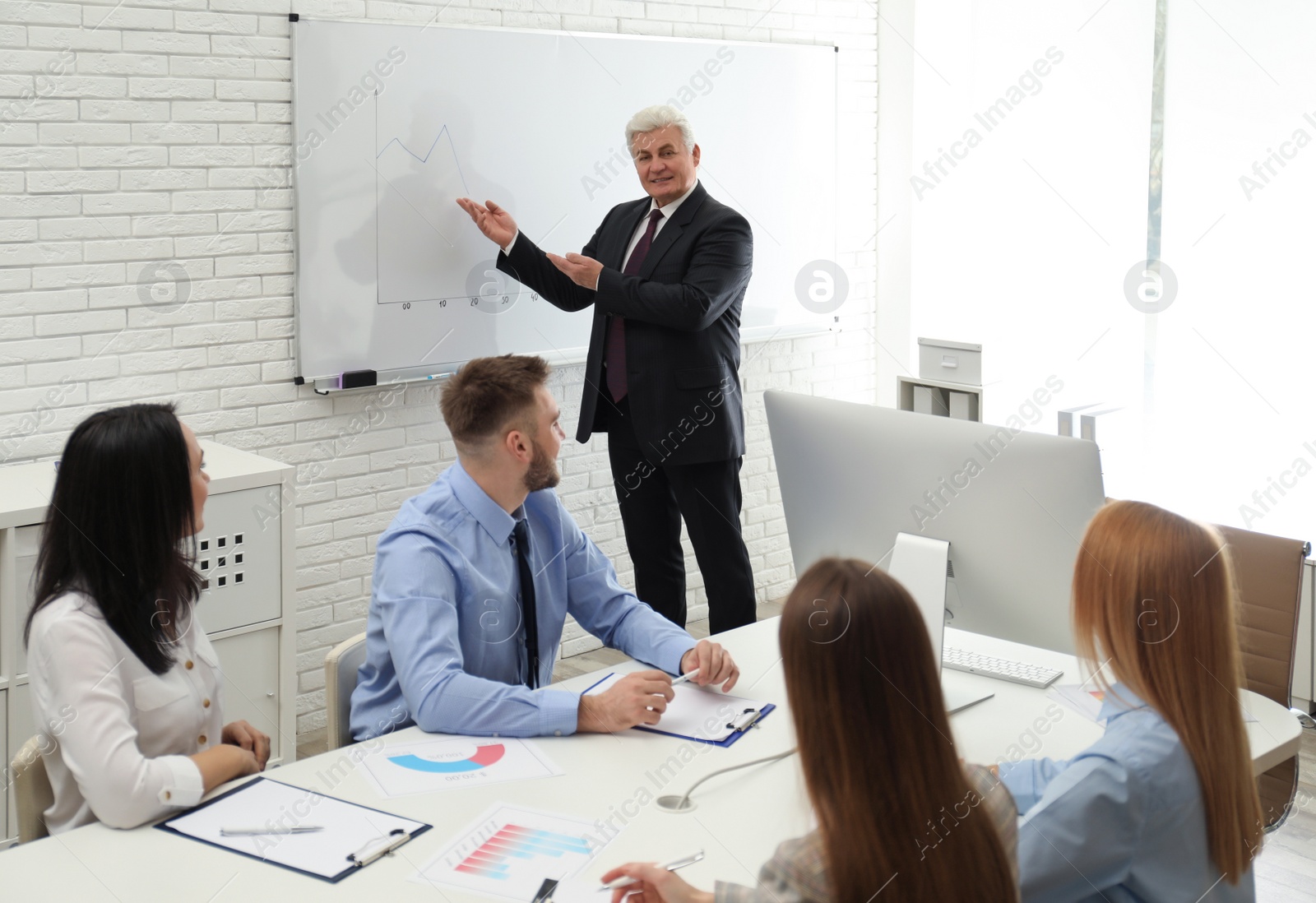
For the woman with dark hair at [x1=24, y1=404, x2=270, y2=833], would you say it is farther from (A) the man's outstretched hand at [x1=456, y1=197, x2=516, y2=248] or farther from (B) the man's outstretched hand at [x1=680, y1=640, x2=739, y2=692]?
(A) the man's outstretched hand at [x1=456, y1=197, x2=516, y2=248]

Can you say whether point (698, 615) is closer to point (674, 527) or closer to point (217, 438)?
point (674, 527)

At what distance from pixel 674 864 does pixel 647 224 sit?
7.97 feet

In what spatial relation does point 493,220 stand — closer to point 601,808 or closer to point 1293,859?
point 601,808

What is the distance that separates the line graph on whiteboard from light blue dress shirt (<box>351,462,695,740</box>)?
1548mm

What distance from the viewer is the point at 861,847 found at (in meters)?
1.11

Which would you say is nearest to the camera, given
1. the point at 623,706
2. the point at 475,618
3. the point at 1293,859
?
the point at 623,706

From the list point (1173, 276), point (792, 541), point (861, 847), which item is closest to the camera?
point (861, 847)

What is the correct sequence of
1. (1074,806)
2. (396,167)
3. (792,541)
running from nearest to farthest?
(1074,806), (792,541), (396,167)

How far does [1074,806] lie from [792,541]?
90 centimetres

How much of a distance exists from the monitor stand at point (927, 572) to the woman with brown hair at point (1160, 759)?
489 mm

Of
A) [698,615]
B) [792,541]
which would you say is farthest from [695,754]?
[698,615]

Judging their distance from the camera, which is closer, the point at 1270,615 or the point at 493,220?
the point at 1270,615

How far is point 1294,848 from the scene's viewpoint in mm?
2975

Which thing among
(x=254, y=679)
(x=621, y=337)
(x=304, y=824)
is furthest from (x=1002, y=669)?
(x=254, y=679)
